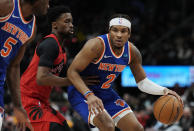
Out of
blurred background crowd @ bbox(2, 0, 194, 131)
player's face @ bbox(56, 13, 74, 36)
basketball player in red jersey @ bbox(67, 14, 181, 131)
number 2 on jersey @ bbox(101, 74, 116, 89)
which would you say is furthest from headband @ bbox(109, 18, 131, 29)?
blurred background crowd @ bbox(2, 0, 194, 131)

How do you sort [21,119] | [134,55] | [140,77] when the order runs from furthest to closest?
[140,77], [134,55], [21,119]

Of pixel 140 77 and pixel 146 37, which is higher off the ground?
pixel 140 77

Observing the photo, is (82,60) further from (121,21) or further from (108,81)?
(121,21)

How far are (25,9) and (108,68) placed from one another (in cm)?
154

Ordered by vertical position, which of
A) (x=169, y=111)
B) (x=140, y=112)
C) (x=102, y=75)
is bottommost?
(x=140, y=112)

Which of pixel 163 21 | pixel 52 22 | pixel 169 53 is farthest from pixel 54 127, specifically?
pixel 163 21

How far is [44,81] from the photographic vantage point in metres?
3.98

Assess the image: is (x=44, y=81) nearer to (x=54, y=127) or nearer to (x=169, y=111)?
(x=54, y=127)

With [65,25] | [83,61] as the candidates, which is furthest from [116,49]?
[65,25]

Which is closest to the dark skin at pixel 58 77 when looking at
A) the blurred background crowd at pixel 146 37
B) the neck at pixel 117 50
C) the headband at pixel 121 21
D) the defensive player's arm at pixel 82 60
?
the defensive player's arm at pixel 82 60

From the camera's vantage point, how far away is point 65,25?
4.55 meters

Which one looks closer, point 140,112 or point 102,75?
point 102,75

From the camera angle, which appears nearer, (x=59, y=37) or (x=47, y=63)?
(x=47, y=63)

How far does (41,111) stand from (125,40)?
133 centimetres
